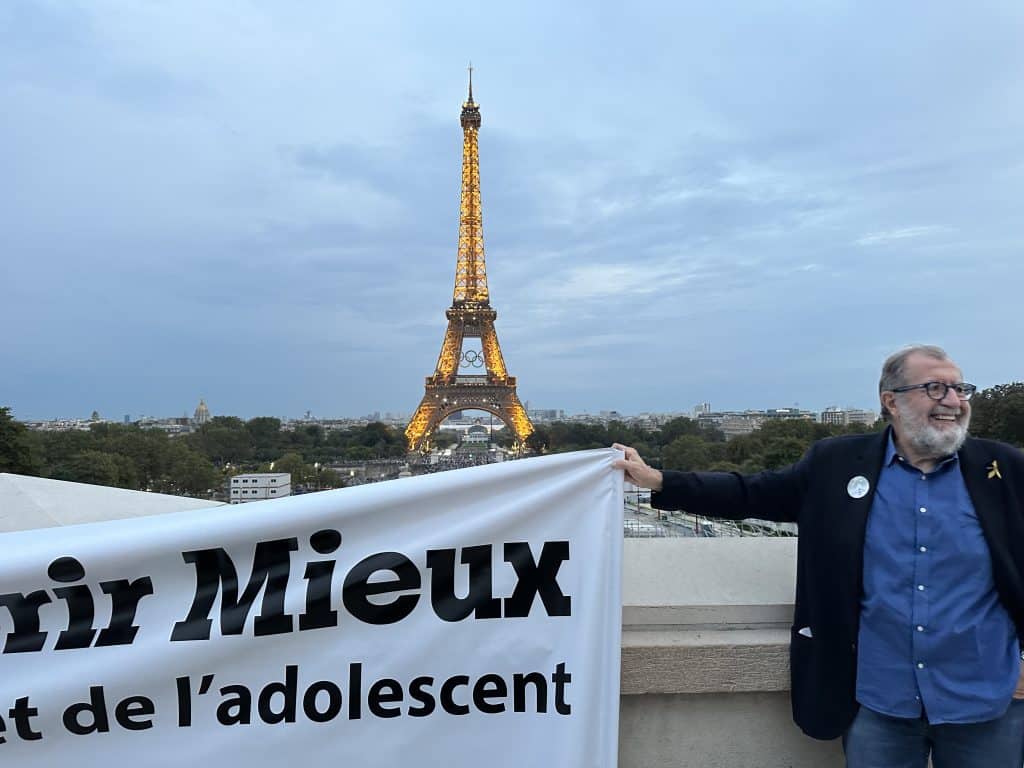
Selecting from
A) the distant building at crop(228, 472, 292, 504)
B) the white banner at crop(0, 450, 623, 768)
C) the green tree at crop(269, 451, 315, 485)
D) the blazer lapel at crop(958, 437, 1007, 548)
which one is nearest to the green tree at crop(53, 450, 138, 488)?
the distant building at crop(228, 472, 292, 504)

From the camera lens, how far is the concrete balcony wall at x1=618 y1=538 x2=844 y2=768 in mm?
2551

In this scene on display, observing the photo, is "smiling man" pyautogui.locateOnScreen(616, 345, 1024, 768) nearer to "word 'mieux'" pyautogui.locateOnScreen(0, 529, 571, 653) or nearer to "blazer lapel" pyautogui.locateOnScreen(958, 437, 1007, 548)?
"blazer lapel" pyautogui.locateOnScreen(958, 437, 1007, 548)

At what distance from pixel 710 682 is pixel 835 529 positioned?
0.73 metres

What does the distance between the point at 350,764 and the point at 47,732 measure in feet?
3.00

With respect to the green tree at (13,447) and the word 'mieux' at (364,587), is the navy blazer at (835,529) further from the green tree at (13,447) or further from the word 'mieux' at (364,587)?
the green tree at (13,447)

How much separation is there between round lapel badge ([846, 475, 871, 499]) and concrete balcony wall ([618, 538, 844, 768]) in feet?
1.86

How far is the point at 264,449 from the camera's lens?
81938 mm

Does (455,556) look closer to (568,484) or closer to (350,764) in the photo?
(568,484)

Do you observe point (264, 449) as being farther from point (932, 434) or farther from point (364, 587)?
point (932, 434)

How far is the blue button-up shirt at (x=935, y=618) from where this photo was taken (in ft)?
6.89

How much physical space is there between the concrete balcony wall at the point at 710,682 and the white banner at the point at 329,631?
0.67 feet

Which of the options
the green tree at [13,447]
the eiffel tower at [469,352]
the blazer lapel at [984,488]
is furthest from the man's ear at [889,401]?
the eiffel tower at [469,352]

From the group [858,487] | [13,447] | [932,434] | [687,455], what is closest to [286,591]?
[858,487]

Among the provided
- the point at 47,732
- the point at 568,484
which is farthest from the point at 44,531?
the point at 568,484
